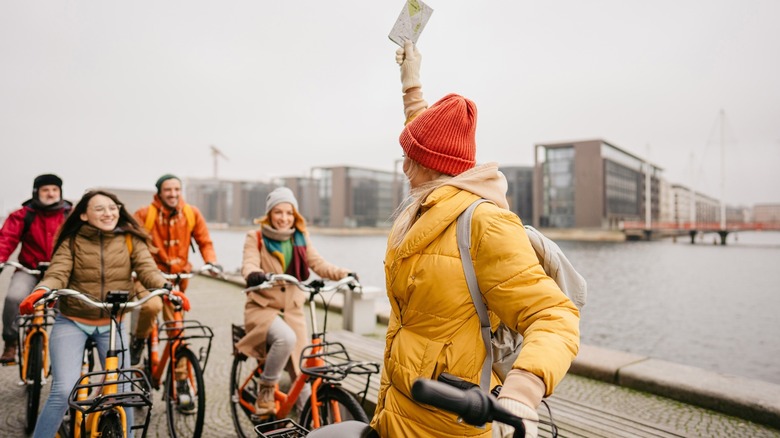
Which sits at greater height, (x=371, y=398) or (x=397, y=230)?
(x=397, y=230)

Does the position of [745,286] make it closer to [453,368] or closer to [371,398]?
[371,398]

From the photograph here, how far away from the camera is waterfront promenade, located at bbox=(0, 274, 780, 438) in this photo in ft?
11.5

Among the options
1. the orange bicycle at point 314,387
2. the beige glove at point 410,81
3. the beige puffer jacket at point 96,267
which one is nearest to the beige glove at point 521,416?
the orange bicycle at point 314,387

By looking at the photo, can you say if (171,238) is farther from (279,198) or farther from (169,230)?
(279,198)

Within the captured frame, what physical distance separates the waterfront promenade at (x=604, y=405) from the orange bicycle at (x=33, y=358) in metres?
0.17

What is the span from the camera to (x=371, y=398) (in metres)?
4.11

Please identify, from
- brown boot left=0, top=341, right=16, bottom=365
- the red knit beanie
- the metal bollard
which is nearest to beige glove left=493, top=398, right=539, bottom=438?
the red knit beanie

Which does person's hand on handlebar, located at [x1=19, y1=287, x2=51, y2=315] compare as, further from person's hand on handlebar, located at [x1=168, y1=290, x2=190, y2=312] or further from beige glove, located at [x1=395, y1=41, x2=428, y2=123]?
beige glove, located at [x1=395, y1=41, x2=428, y2=123]

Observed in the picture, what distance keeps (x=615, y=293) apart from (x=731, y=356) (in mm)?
11168

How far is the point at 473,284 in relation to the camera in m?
1.53

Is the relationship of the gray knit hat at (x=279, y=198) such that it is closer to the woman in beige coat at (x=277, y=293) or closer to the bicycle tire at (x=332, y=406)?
the woman in beige coat at (x=277, y=293)

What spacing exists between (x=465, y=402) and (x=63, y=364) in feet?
9.95

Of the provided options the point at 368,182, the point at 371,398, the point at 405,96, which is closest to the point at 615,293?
the point at 371,398

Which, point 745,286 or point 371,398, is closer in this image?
point 371,398
